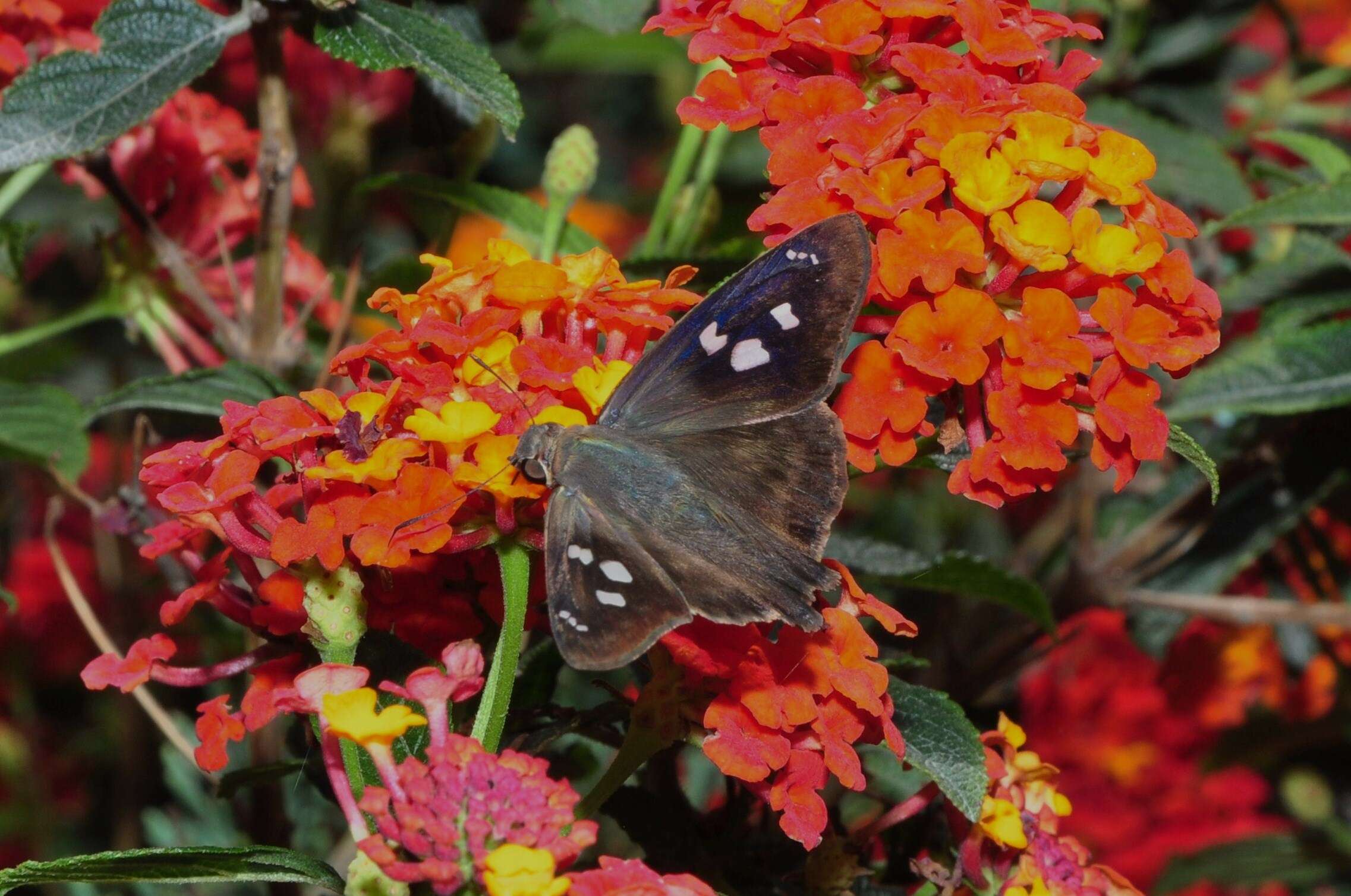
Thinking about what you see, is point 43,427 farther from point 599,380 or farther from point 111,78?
point 599,380

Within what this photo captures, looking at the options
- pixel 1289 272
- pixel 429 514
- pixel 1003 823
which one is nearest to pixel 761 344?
pixel 429 514

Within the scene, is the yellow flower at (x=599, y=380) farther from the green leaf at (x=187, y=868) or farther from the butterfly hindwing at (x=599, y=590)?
the green leaf at (x=187, y=868)

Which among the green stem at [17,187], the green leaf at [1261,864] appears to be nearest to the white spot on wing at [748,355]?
the green stem at [17,187]

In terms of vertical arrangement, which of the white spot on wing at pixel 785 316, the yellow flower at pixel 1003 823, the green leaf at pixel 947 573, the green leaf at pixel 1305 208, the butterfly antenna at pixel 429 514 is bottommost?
the green leaf at pixel 947 573

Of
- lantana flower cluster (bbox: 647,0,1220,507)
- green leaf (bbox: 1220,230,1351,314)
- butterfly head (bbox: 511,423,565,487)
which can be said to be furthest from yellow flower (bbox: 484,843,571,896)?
green leaf (bbox: 1220,230,1351,314)

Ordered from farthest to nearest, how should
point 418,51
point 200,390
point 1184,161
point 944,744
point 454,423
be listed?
point 1184,161 < point 200,390 < point 418,51 < point 944,744 < point 454,423

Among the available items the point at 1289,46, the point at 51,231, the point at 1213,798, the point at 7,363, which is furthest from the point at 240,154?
the point at 1213,798
